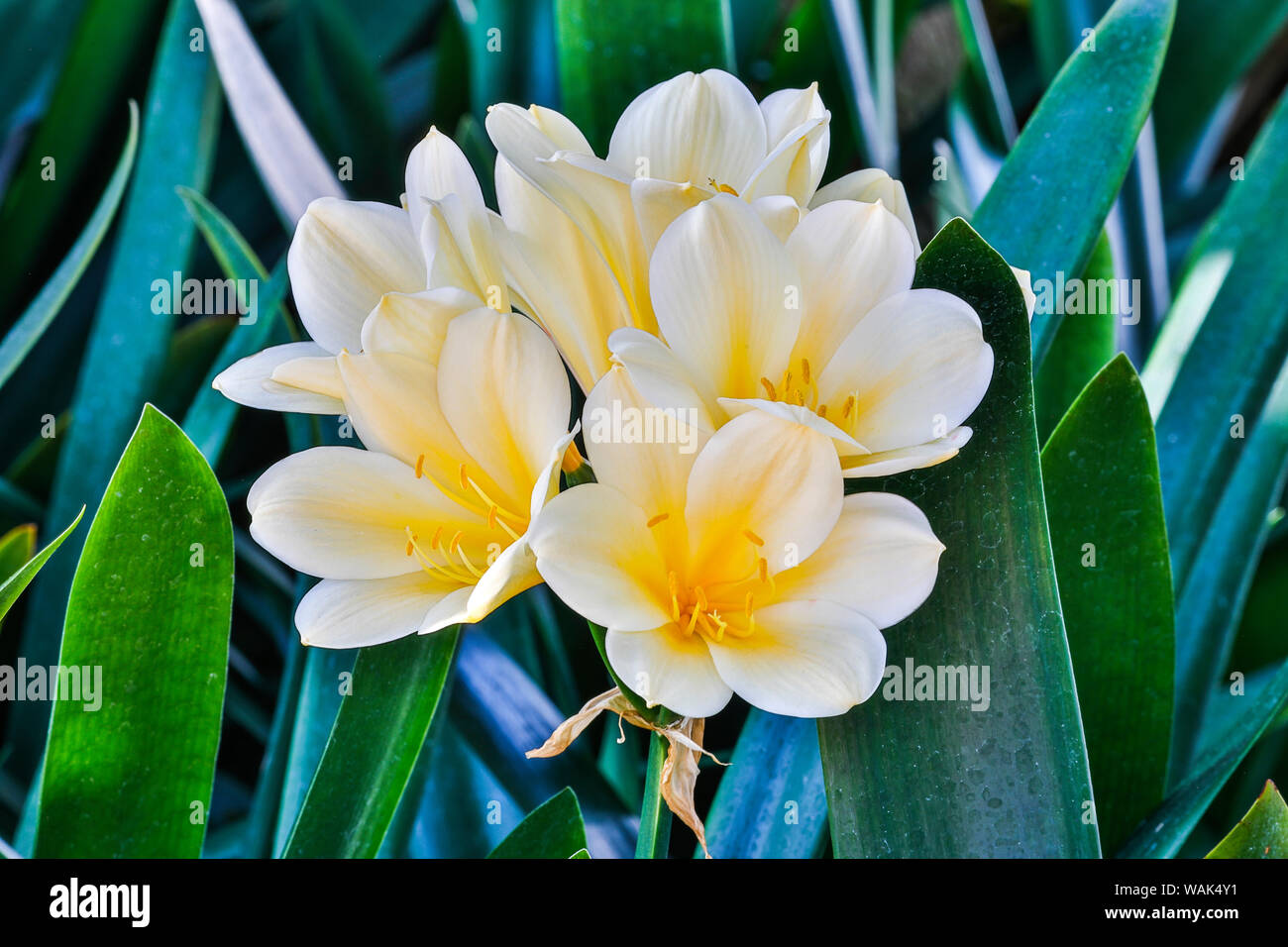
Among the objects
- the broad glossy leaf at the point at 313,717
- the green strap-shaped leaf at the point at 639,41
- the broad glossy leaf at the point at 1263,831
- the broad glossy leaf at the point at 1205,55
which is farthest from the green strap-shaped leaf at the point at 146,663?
the broad glossy leaf at the point at 1205,55

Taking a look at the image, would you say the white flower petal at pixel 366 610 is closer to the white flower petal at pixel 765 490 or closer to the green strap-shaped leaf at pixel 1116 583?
the white flower petal at pixel 765 490

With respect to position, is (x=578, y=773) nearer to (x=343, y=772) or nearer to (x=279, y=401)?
(x=343, y=772)

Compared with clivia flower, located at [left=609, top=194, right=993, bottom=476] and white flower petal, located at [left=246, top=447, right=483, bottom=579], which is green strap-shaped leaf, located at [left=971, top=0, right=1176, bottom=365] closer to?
clivia flower, located at [left=609, top=194, right=993, bottom=476]

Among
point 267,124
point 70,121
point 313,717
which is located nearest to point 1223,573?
point 313,717

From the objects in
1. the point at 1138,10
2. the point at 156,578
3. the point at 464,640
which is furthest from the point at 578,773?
the point at 1138,10

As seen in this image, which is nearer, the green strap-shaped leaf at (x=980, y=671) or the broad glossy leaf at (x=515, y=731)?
the green strap-shaped leaf at (x=980, y=671)

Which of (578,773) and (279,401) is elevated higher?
(279,401)
